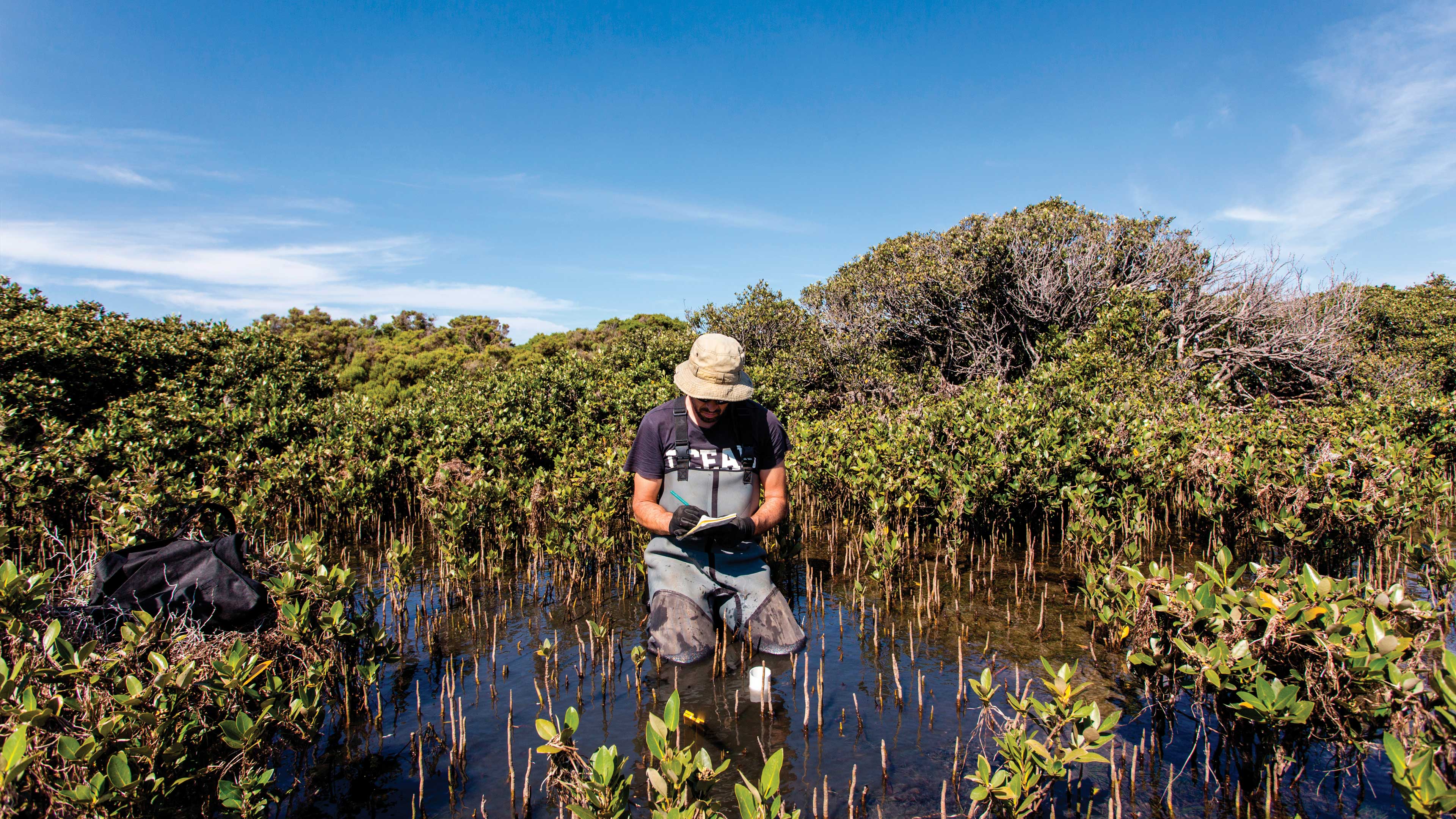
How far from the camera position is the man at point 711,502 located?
15.5 feet

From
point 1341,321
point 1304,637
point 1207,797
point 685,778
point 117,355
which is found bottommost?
point 1207,797

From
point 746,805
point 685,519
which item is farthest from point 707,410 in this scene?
point 746,805

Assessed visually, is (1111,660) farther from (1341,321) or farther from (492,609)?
(1341,321)

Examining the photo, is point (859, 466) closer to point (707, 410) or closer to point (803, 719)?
point (707, 410)

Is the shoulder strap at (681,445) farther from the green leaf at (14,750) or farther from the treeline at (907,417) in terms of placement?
the green leaf at (14,750)

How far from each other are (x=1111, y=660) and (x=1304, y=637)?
1854 millimetres

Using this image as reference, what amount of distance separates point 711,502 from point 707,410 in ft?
2.24

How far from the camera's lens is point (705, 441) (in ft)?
16.2

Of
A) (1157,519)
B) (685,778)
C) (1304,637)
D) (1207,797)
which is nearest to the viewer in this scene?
(685,778)

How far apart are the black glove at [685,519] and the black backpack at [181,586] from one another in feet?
8.30

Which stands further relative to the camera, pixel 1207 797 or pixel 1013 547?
pixel 1013 547

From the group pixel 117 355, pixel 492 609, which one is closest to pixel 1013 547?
pixel 492 609

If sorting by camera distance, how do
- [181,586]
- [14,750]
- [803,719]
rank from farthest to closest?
[803,719], [181,586], [14,750]

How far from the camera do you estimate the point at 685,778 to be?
237 cm
